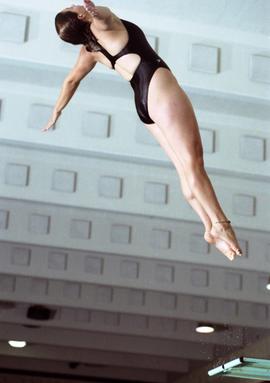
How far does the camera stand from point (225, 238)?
3.43 m

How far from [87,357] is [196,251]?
720mm

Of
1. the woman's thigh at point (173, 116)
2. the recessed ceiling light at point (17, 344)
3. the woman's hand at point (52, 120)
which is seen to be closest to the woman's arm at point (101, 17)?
the woman's thigh at point (173, 116)

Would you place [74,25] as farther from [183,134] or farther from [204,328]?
[204,328]

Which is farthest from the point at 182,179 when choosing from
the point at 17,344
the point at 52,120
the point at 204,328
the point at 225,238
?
the point at 17,344

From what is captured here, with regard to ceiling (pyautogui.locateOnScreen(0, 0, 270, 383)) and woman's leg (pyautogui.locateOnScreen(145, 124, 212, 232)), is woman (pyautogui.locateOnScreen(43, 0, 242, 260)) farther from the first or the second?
ceiling (pyautogui.locateOnScreen(0, 0, 270, 383))

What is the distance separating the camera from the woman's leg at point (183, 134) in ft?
11.6

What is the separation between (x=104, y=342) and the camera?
13.5ft

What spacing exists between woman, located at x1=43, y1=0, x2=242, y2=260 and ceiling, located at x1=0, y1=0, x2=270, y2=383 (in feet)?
1.14

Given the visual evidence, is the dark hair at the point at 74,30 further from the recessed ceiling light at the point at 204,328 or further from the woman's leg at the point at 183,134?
the recessed ceiling light at the point at 204,328

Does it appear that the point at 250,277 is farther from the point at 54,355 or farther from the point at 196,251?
the point at 54,355

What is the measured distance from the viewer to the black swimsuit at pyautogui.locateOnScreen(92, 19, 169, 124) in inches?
141

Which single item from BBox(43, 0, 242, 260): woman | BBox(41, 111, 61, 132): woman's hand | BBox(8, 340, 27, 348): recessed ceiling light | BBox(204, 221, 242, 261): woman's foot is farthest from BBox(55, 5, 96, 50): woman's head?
BBox(8, 340, 27, 348): recessed ceiling light

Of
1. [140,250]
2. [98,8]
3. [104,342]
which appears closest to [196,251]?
[140,250]

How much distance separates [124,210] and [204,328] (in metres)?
0.70
